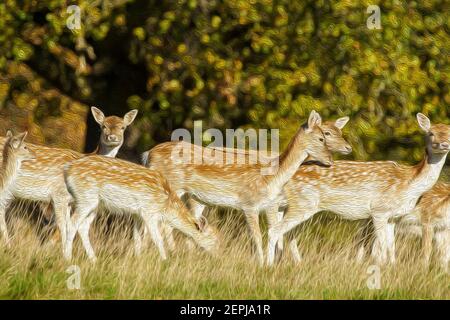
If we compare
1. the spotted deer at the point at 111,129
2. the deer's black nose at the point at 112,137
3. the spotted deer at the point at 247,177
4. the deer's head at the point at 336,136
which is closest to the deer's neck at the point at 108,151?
the spotted deer at the point at 111,129

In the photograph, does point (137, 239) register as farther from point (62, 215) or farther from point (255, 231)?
point (255, 231)

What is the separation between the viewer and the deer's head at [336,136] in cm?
1214

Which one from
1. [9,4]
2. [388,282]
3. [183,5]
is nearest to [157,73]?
[183,5]

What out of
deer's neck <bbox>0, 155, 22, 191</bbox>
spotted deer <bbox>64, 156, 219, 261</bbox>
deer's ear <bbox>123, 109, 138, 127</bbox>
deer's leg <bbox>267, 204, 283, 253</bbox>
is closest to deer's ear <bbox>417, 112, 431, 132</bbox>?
deer's leg <bbox>267, 204, 283, 253</bbox>

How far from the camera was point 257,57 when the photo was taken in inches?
485

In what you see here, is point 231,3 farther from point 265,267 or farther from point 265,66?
point 265,267

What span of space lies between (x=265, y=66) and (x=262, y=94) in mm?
290

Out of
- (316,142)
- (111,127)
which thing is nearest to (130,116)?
(111,127)

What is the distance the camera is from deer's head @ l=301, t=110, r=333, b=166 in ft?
39.8

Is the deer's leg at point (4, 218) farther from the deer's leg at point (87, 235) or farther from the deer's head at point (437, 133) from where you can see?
the deer's head at point (437, 133)

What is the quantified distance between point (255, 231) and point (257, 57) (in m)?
1.79

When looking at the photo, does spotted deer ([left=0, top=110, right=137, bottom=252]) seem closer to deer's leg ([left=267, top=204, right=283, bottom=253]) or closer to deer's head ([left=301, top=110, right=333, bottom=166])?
deer's leg ([left=267, top=204, right=283, bottom=253])

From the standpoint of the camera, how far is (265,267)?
1112 cm

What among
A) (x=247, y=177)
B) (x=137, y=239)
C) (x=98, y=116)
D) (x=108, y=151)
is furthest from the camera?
(x=108, y=151)
